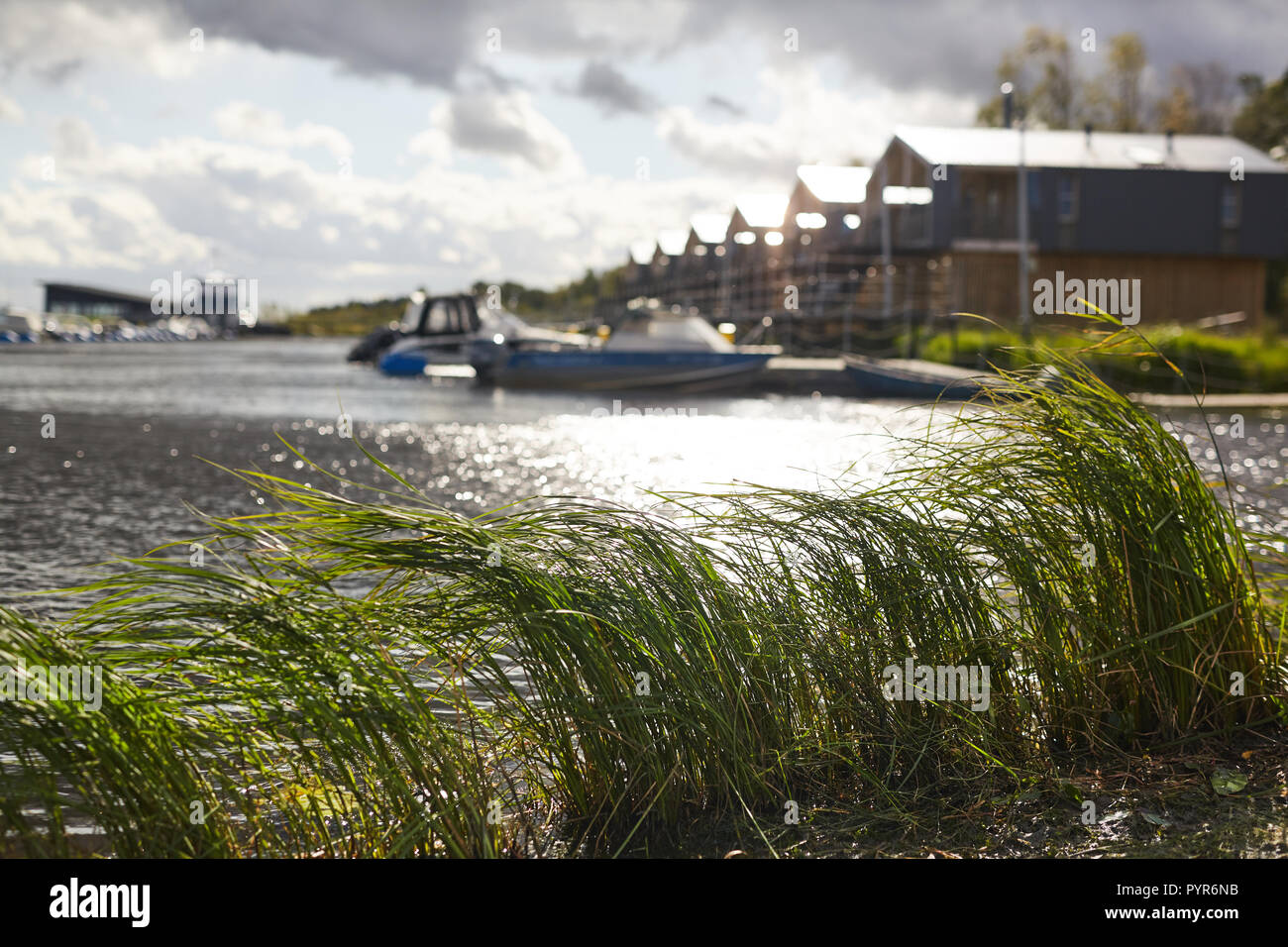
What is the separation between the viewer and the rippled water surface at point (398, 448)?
10758 millimetres

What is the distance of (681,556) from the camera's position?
3674 millimetres

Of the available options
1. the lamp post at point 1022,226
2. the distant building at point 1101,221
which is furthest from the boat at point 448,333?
the lamp post at point 1022,226

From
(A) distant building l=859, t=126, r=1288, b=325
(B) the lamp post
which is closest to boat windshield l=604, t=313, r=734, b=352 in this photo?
(B) the lamp post

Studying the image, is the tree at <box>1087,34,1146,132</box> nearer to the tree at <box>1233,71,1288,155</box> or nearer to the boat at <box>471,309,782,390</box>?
the tree at <box>1233,71,1288,155</box>

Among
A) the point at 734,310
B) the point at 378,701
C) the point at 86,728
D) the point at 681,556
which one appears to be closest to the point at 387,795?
the point at 378,701

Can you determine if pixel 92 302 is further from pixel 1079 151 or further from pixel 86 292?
pixel 1079 151

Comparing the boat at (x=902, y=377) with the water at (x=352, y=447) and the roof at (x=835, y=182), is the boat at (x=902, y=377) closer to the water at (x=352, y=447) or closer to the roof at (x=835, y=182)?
the water at (x=352, y=447)

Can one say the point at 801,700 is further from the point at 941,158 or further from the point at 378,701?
the point at 941,158

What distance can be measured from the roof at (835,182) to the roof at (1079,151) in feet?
12.7

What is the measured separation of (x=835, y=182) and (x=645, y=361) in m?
21.6

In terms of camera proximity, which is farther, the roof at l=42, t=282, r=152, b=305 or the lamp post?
the roof at l=42, t=282, r=152, b=305

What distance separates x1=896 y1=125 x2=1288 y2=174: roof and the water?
16291mm

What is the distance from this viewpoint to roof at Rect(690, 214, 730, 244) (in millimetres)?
63750
